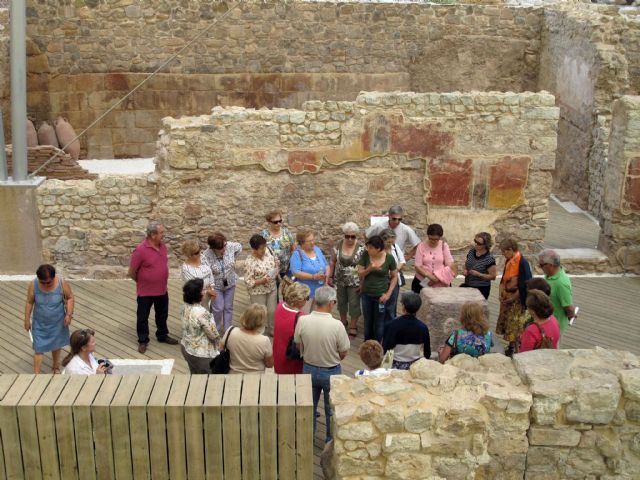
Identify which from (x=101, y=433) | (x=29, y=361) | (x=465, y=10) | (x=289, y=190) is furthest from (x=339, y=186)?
(x=465, y=10)

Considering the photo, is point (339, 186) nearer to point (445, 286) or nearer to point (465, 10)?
point (445, 286)

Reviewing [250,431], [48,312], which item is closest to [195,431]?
[250,431]

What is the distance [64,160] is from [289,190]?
15.5 ft

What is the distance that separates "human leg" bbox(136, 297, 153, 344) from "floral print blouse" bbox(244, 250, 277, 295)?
1.00m

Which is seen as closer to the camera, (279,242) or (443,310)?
(443,310)

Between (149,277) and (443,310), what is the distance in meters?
2.84

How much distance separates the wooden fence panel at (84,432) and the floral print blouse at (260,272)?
10.9 feet

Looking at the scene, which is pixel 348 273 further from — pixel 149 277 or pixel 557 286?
pixel 557 286

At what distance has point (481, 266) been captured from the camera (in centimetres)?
880

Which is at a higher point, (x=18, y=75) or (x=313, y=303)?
(x=18, y=75)

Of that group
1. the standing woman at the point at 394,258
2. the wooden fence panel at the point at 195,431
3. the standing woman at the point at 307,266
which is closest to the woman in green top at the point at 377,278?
the standing woman at the point at 394,258

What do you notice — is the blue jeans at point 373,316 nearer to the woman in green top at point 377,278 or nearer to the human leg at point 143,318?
the woman in green top at point 377,278

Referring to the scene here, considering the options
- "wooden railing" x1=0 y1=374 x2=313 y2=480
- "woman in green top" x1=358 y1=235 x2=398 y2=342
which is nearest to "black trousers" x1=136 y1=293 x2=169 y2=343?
"woman in green top" x1=358 y1=235 x2=398 y2=342

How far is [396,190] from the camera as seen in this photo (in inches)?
424
